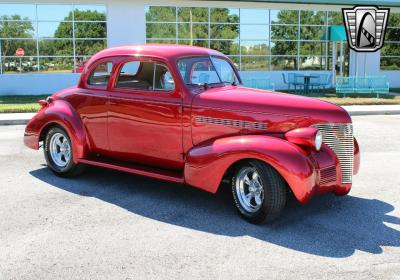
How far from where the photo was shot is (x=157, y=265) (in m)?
4.39

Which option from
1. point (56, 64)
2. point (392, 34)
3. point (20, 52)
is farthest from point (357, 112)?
point (20, 52)

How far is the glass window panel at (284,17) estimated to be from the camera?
24.2 meters

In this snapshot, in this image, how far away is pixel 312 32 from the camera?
81.8 feet

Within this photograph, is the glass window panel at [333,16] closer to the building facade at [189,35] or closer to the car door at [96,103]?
the building facade at [189,35]

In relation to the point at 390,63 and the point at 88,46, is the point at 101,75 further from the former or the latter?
the point at 390,63

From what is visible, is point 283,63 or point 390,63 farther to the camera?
point 390,63

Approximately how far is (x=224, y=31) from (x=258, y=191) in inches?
751

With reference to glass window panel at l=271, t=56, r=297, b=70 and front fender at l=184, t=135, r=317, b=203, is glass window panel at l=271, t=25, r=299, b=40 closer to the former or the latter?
glass window panel at l=271, t=56, r=297, b=70

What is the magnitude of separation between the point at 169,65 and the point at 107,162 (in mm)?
1593

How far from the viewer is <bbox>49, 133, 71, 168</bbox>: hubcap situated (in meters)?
7.38

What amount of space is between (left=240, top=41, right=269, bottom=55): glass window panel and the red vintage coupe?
17477 mm

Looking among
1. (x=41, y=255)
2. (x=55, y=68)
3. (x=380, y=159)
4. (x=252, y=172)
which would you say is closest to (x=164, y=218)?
(x=252, y=172)

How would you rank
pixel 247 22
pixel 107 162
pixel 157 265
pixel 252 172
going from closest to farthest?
pixel 157 265, pixel 252 172, pixel 107 162, pixel 247 22

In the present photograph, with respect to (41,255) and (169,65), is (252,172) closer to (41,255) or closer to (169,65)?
(169,65)
